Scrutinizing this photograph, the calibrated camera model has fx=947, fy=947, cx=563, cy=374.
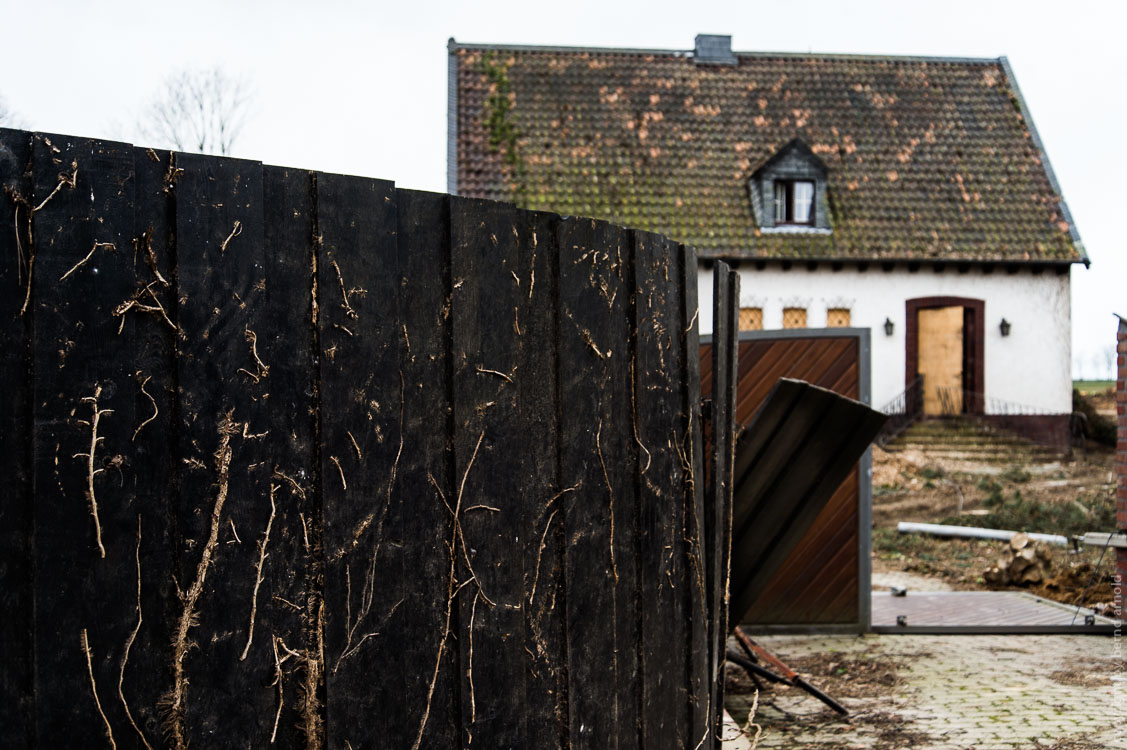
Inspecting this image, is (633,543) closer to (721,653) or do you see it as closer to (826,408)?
(721,653)

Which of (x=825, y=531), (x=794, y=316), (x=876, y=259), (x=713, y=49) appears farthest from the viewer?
(x=713, y=49)

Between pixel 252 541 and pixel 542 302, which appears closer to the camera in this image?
pixel 252 541

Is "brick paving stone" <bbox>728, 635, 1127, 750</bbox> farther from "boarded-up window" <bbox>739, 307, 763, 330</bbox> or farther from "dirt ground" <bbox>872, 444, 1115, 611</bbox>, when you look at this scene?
"boarded-up window" <bbox>739, 307, 763, 330</bbox>

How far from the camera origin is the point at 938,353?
22.1 metres

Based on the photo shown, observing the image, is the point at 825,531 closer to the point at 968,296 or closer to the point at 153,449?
the point at 153,449

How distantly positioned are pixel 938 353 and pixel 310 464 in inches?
881

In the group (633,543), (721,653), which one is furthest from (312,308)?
(721,653)

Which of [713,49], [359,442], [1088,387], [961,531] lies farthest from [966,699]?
[1088,387]

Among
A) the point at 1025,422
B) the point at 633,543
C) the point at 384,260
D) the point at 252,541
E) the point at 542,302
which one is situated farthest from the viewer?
the point at 1025,422

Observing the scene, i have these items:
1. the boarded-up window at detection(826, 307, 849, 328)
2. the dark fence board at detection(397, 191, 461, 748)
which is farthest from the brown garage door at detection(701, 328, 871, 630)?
the boarded-up window at detection(826, 307, 849, 328)

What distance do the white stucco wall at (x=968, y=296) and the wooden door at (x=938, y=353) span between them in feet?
5.04

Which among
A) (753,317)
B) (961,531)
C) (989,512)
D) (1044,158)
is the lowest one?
(961,531)

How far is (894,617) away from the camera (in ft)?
26.7

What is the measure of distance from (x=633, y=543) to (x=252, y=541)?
3.10ft
